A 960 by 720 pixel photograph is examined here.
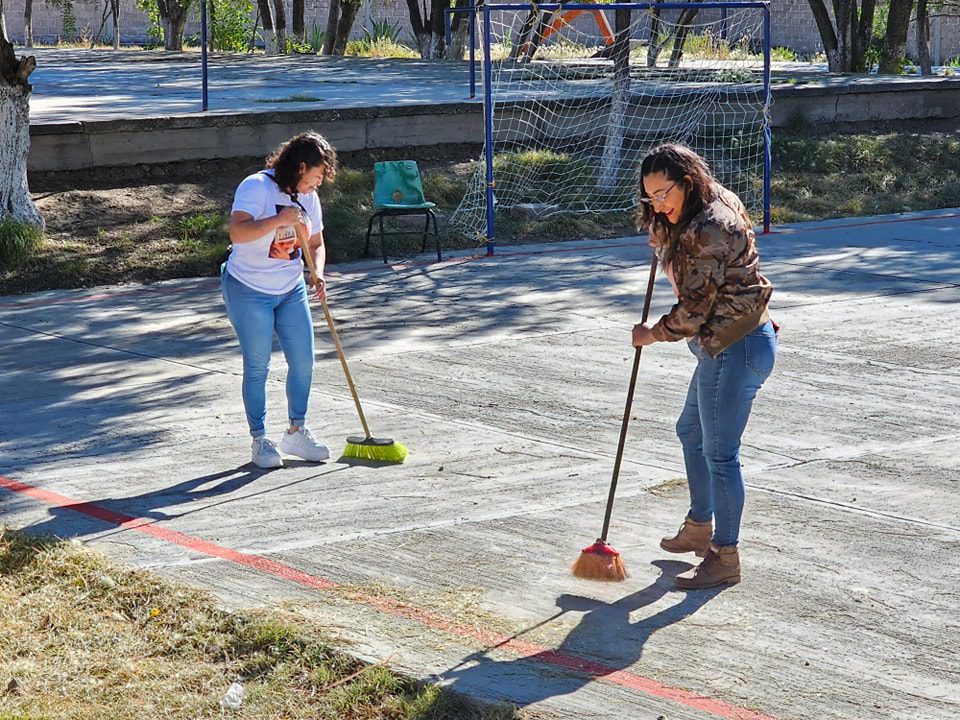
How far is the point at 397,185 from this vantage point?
527 inches

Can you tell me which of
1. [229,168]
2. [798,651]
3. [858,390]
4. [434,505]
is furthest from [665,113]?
[798,651]

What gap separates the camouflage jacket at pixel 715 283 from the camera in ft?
16.4

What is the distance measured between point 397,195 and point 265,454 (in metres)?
6.81

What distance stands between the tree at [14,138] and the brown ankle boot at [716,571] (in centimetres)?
911

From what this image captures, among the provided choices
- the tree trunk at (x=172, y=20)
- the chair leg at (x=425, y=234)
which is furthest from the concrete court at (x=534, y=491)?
the tree trunk at (x=172, y=20)

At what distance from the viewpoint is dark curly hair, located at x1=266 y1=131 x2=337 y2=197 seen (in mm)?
6555

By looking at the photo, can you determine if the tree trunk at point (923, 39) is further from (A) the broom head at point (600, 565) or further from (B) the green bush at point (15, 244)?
(A) the broom head at point (600, 565)

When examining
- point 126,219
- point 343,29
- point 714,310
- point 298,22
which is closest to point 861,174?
point 126,219

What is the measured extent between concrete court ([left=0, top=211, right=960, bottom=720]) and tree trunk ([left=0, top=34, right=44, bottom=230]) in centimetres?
168

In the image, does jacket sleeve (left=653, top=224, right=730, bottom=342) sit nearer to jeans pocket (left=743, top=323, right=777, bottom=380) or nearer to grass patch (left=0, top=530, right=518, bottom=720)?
jeans pocket (left=743, top=323, right=777, bottom=380)

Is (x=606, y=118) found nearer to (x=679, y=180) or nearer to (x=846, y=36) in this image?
(x=846, y=36)

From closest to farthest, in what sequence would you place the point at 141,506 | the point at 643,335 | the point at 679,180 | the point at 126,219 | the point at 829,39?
the point at 679,180, the point at 643,335, the point at 141,506, the point at 126,219, the point at 829,39

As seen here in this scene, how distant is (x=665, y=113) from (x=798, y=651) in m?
14.5

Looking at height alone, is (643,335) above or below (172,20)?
below
